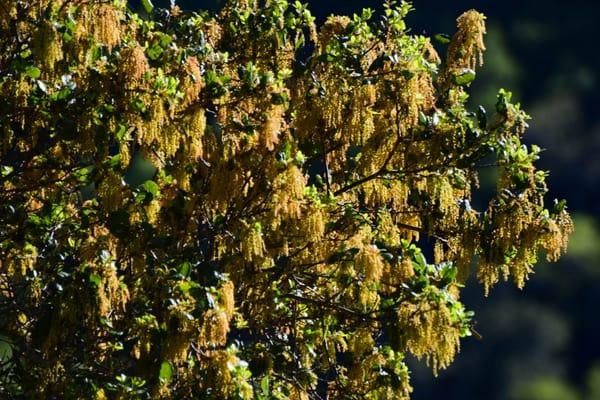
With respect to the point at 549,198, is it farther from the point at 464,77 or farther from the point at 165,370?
the point at 165,370

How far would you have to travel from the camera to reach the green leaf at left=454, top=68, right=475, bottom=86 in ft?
30.2

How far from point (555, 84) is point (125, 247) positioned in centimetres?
8062

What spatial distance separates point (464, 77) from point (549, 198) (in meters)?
58.4

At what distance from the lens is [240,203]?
28.8 feet

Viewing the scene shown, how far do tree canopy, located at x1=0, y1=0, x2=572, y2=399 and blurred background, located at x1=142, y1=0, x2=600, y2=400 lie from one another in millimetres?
43256

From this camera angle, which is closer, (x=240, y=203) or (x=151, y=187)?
(x=151, y=187)

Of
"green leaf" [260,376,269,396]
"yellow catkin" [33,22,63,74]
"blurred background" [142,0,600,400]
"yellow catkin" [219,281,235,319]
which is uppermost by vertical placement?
"blurred background" [142,0,600,400]

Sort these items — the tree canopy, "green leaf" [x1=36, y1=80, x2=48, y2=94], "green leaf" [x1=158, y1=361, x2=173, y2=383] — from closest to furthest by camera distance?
"green leaf" [x1=158, y1=361, x2=173, y2=383], the tree canopy, "green leaf" [x1=36, y1=80, x2=48, y2=94]

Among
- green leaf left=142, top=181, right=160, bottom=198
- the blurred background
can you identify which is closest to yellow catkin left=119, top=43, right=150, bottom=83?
green leaf left=142, top=181, right=160, bottom=198

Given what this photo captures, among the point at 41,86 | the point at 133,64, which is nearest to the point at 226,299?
the point at 133,64

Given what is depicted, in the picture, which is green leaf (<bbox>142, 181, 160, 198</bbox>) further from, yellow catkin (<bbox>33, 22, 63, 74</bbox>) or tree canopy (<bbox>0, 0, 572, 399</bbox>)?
yellow catkin (<bbox>33, 22, 63, 74</bbox>)

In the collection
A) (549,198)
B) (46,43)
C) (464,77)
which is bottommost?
(46,43)

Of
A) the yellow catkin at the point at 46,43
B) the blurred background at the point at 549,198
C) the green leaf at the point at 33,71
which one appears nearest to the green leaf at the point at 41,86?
the green leaf at the point at 33,71

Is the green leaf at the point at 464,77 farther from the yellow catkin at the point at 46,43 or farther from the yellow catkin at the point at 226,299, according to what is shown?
the yellow catkin at the point at 46,43
